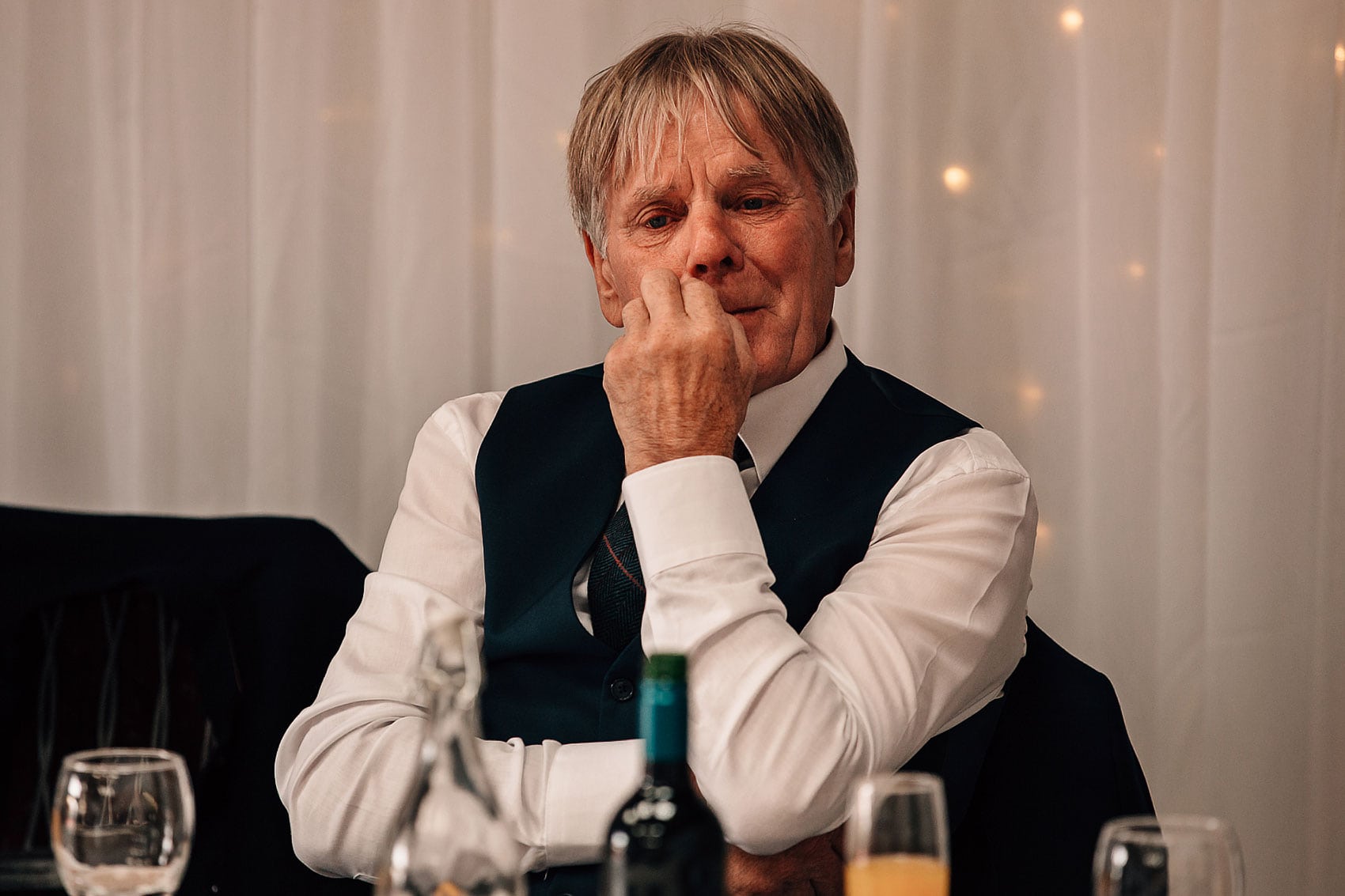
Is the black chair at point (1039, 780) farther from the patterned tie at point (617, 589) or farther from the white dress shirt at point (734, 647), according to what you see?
the patterned tie at point (617, 589)

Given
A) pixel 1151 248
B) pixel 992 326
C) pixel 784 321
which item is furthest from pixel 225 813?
pixel 1151 248

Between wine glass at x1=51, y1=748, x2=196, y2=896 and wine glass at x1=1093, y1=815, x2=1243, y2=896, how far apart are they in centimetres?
57

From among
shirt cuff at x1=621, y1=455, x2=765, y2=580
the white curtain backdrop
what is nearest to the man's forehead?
shirt cuff at x1=621, y1=455, x2=765, y2=580

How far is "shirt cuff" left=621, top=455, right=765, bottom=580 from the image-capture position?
4.07 feet

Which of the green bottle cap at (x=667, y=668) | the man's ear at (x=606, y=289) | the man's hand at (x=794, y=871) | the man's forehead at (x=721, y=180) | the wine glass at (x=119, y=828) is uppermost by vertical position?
the man's forehead at (x=721, y=180)

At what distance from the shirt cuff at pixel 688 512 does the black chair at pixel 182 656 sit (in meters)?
0.81

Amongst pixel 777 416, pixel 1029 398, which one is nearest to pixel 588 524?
pixel 777 416

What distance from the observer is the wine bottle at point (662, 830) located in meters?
0.65

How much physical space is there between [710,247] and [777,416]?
22 cm

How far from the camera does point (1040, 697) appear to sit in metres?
1.44

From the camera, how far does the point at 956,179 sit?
2102 mm

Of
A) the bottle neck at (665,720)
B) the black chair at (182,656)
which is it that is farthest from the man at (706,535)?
the bottle neck at (665,720)

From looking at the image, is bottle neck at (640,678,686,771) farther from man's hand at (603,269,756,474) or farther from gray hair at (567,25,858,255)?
gray hair at (567,25,858,255)

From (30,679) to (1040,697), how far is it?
1.39m
